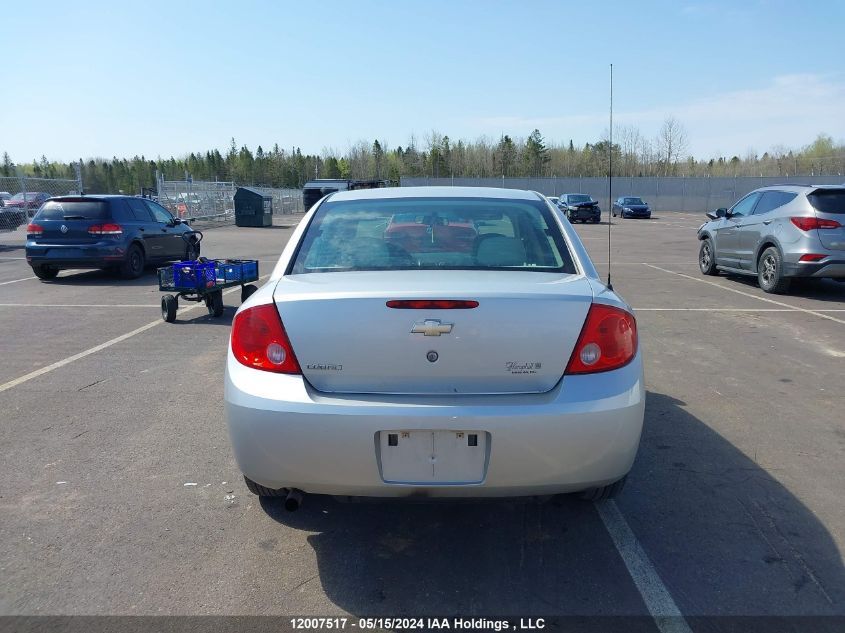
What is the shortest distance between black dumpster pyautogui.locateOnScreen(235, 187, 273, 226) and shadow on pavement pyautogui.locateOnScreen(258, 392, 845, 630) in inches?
1188

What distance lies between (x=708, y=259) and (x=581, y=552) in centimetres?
1168

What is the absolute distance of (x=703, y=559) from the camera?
10.2 feet

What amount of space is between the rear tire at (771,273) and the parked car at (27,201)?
20.9 meters

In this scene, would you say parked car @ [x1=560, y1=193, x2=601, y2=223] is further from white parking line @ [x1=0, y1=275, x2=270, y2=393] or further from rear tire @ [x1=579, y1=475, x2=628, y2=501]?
rear tire @ [x1=579, y1=475, x2=628, y2=501]

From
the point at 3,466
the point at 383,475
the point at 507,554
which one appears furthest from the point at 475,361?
the point at 3,466

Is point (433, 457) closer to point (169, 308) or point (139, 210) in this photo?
point (169, 308)

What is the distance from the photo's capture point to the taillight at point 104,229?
1215cm

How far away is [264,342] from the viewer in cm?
296

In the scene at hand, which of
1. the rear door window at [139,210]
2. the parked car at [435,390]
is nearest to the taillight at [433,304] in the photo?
the parked car at [435,390]

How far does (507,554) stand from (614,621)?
0.62m

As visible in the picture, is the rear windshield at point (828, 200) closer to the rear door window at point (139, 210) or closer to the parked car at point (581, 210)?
the rear door window at point (139, 210)

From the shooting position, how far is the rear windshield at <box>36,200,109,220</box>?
40.0 ft

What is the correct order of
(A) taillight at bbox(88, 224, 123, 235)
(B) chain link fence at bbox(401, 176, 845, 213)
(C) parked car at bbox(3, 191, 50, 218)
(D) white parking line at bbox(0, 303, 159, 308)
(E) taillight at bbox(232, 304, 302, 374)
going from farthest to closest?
(B) chain link fence at bbox(401, 176, 845, 213) < (C) parked car at bbox(3, 191, 50, 218) < (A) taillight at bbox(88, 224, 123, 235) < (D) white parking line at bbox(0, 303, 159, 308) < (E) taillight at bbox(232, 304, 302, 374)

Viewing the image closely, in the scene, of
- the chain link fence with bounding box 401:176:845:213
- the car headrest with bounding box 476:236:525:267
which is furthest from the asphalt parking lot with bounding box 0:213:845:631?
the chain link fence with bounding box 401:176:845:213
